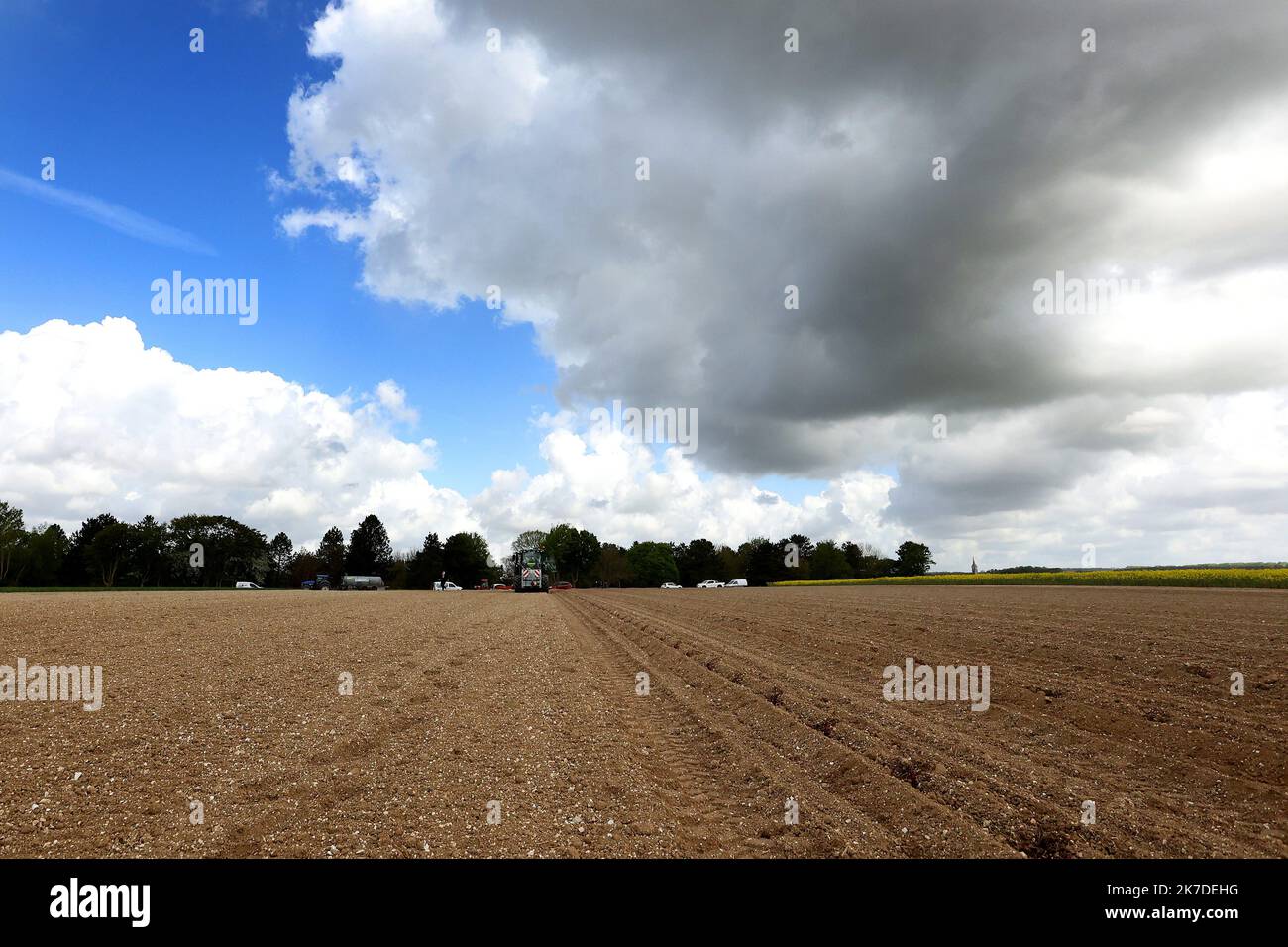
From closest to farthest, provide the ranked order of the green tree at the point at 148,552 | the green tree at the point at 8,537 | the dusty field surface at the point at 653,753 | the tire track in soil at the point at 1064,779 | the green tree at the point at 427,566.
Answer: the tire track in soil at the point at 1064,779
the dusty field surface at the point at 653,753
the green tree at the point at 8,537
the green tree at the point at 148,552
the green tree at the point at 427,566

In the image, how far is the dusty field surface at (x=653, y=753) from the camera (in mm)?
8680

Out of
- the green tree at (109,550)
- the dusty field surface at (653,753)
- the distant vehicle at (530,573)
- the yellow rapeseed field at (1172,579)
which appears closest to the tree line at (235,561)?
the green tree at (109,550)

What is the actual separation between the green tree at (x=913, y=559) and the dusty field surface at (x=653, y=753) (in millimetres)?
179522

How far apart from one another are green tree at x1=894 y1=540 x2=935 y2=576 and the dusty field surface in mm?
179522

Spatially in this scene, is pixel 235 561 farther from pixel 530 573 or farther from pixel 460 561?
pixel 530 573

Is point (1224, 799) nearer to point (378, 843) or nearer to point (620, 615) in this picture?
point (378, 843)

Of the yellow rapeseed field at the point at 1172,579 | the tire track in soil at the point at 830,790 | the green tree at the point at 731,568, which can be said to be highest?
the tire track in soil at the point at 830,790

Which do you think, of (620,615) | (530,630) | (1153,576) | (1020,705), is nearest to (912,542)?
(1153,576)

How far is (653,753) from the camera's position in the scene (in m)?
12.7

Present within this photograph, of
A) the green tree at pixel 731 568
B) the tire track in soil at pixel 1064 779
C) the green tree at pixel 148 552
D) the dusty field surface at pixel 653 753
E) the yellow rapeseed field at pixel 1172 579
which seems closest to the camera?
the tire track in soil at pixel 1064 779

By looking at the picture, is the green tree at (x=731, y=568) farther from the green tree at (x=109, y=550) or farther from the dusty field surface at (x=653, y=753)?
the dusty field surface at (x=653, y=753)

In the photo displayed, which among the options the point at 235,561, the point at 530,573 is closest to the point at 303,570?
the point at 235,561

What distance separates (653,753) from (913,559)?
649ft

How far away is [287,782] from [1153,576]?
81910mm
